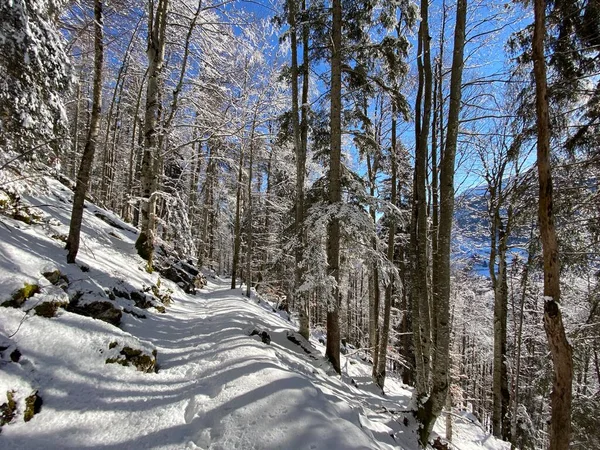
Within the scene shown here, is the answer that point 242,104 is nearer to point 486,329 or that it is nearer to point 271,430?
point 271,430

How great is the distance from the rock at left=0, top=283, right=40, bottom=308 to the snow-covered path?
A: 0.29 m

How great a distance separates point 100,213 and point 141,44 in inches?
290

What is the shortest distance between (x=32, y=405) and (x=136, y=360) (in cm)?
122

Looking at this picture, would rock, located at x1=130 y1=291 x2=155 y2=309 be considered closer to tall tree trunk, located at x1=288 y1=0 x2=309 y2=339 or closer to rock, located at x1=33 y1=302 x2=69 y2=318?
rock, located at x1=33 y1=302 x2=69 y2=318

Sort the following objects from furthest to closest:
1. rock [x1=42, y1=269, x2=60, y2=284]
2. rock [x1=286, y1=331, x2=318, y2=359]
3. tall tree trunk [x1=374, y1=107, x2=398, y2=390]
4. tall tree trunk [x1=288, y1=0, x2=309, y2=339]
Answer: tall tree trunk [x1=374, y1=107, x2=398, y2=390] → tall tree trunk [x1=288, y1=0, x2=309, y2=339] → rock [x1=286, y1=331, x2=318, y2=359] → rock [x1=42, y1=269, x2=60, y2=284]

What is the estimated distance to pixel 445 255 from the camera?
5.38 metres

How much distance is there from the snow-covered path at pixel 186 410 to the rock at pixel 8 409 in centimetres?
9

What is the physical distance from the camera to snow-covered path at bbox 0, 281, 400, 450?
103 inches

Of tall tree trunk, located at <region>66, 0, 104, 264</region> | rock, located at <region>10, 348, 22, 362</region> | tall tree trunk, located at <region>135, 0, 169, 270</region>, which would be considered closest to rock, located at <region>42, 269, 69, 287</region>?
tall tree trunk, located at <region>66, 0, 104, 264</region>

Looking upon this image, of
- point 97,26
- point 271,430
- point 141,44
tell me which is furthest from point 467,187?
point 141,44

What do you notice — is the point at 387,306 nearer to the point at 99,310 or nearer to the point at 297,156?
the point at 297,156

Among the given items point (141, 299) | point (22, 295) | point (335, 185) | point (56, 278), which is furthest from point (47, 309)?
point (335, 185)

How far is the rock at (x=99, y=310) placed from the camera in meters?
4.30

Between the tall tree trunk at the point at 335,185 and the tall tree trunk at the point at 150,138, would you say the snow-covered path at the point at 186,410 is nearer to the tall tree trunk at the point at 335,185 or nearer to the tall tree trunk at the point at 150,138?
the tall tree trunk at the point at 335,185
